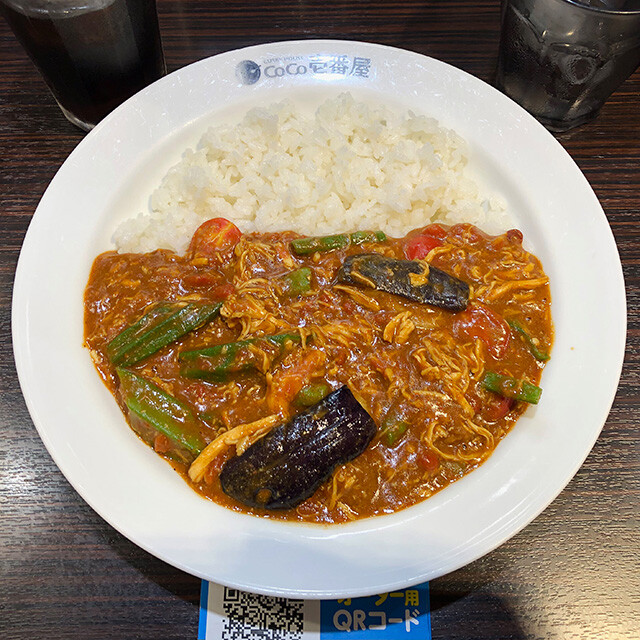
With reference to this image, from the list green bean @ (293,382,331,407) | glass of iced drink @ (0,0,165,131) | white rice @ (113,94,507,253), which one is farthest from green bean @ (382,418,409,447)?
glass of iced drink @ (0,0,165,131)

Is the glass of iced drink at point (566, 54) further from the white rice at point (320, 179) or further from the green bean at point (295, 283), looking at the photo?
the green bean at point (295, 283)

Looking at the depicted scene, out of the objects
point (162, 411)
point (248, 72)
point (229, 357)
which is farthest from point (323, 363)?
point (248, 72)

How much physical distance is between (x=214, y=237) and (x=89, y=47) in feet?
4.02

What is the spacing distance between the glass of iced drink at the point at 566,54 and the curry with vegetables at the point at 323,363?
118 cm

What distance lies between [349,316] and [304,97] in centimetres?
160

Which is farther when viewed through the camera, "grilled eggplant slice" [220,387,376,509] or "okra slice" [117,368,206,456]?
"okra slice" [117,368,206,456]

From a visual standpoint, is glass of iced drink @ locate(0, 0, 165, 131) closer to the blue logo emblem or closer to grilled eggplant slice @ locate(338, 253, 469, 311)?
the blue logo emblem

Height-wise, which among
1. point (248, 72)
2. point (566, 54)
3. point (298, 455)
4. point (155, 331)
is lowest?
point (298, 455)

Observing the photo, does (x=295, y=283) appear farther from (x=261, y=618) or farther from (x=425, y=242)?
(x=261, y=618)

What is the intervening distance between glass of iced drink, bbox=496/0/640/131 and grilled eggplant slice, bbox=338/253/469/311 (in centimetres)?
154

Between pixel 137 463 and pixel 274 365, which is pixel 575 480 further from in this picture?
pixel 137 463

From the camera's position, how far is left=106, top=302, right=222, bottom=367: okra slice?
245 cm

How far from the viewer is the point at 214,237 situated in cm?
290

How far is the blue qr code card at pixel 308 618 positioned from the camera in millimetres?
2268
